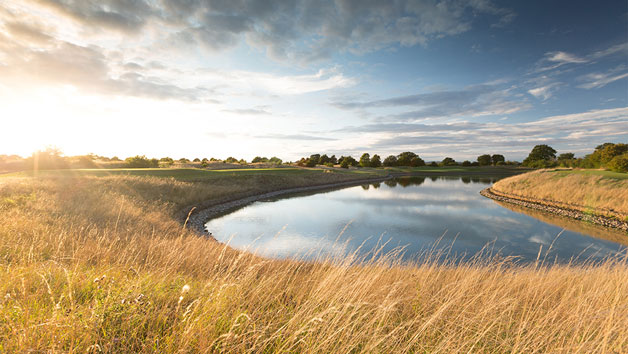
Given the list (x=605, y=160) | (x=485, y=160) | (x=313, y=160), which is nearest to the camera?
(x=605, y=160)

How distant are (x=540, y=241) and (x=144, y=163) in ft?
195

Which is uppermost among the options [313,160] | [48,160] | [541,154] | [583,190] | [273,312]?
[541,154]

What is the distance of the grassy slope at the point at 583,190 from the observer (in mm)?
20406

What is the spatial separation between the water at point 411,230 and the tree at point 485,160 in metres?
103

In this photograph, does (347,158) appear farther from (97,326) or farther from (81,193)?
(97,326)

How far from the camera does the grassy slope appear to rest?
20406 millimetres

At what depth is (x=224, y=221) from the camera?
20688 mm

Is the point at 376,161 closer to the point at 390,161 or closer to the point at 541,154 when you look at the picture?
the point at 390,161

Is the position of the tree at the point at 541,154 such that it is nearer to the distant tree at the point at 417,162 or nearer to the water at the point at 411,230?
the distant tree at the point at 417,162

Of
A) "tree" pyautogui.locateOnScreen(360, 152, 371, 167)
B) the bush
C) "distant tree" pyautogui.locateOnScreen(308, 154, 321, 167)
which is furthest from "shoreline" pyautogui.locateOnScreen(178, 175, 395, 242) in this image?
"tree" pyautogui.locateOnScreen(360, 152, 371, 167)

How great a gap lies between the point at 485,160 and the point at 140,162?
130m

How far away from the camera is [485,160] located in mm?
112875

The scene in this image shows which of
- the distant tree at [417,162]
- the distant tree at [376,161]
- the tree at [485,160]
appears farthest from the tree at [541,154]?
the distant tree at [376,161]

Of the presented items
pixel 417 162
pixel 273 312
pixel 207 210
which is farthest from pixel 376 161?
Answer: pixel 273 312
